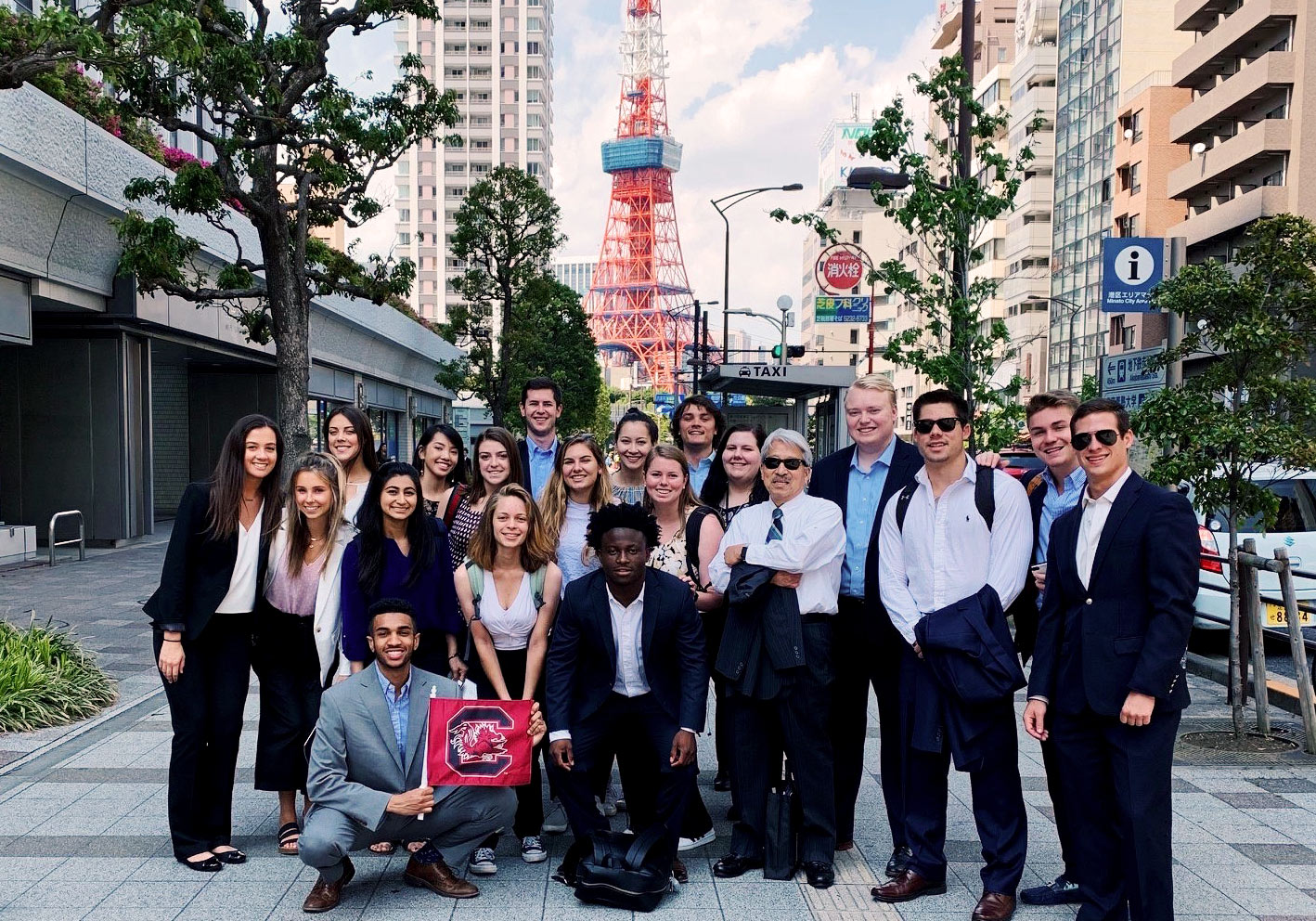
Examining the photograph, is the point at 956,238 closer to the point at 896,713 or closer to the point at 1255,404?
the point at 1255,404

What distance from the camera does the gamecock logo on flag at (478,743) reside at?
436 centimetres

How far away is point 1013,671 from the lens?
4.21 m

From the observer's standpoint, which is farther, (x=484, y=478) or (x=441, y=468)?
(x=441, y=468)

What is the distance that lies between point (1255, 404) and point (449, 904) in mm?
5320

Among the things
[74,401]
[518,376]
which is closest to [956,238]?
[74,401]

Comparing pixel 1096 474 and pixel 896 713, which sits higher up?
pixel 1096 474

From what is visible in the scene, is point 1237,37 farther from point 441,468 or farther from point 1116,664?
point 1116,664

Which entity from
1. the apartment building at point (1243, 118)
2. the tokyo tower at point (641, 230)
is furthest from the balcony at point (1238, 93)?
the tokyo tower at point (641, 230)

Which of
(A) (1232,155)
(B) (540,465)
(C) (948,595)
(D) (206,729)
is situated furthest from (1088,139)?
(D) (206,729)

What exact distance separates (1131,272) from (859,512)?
491 cm

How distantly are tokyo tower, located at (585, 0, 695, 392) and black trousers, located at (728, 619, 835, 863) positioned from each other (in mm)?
95241

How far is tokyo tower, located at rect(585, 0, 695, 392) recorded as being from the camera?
10119 cm

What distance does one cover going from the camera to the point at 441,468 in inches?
239

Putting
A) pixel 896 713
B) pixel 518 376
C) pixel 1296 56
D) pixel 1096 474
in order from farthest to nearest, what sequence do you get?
pixel 518 376, pixel 1296 56, pixel 896 713, pixel 1096 474
